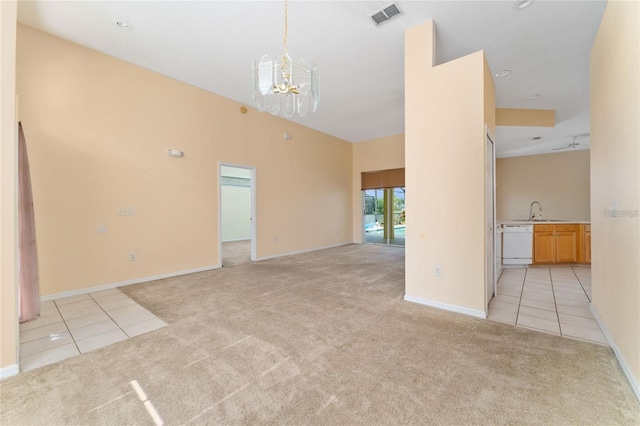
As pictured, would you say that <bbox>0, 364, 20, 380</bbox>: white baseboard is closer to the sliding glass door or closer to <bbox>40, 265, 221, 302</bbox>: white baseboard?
<bbox>40, 265, 221, 302</bbox>: white baseboard

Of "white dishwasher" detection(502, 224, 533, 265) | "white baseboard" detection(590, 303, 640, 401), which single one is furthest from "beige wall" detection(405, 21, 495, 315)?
"white dishwasher" detection(502, 224, 533, 265)

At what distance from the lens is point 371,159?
321 inches

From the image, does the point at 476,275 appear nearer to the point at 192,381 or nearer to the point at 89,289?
the point at 192,381

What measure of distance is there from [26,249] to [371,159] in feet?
24.9

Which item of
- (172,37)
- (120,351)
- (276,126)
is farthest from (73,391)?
(276,126)

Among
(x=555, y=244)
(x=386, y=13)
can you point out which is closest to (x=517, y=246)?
(x=555, y=244)

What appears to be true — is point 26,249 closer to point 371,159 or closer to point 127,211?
point 127,211

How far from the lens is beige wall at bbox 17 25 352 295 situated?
3.23 meters

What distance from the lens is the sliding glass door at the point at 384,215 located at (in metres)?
8.23

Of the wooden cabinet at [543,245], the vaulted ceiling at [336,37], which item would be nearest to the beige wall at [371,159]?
the vaulted ceiling at [336,37]

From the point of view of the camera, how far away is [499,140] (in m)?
6.18

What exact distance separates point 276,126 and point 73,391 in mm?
5578

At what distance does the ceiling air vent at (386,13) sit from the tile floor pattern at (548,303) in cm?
351

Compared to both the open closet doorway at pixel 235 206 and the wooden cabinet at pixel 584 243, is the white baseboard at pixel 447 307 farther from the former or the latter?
the open closet doorway at pixel 235 206
